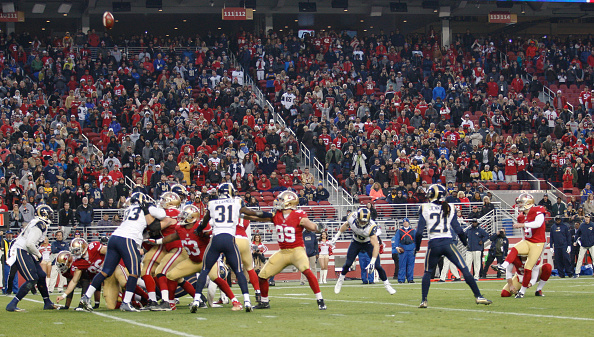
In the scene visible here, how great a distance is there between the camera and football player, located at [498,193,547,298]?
13234mm

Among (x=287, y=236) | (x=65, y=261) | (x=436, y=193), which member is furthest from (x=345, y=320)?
(x=65, y=261)

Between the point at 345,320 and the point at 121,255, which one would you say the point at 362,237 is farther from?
the point at 345,320

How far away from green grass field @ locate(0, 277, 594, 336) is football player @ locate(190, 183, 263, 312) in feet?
1.34

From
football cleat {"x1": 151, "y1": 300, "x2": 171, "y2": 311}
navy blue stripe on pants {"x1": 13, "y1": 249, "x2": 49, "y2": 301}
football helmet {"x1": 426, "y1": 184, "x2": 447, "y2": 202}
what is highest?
football helmet {"x1": 426, "y1": 184, "x2": 447, "y2": 202}

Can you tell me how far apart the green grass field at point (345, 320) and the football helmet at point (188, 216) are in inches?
51.2

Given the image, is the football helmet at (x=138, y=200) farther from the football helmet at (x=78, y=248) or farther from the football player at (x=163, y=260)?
the football helmet at (x=78, y=248)

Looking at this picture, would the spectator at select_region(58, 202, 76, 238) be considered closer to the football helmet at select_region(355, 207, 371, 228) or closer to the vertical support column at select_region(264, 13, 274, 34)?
the football helmet at select_region(355, 207, 371, 228)

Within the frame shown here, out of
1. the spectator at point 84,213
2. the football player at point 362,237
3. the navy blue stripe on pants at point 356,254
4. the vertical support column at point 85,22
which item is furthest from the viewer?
the vertical support column at point 85,22

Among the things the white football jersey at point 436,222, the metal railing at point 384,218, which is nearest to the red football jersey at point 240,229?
the white football jersey at point 436,222

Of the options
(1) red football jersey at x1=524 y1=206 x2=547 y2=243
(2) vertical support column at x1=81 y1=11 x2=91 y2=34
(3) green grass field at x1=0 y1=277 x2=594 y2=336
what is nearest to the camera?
(3) green grass field at x1=0 y1=277 x2=594 y2=336

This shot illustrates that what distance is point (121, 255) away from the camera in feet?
37.9

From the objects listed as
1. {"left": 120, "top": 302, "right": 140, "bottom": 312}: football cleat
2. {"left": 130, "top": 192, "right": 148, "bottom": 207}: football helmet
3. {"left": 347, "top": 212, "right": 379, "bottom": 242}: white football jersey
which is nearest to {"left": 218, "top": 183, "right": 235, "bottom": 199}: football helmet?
{"left": 130, "top": 192, "right": 148, "bottom": 207}: football helmet

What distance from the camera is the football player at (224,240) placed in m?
11.2

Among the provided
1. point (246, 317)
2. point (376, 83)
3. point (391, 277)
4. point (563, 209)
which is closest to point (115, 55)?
point (376, 83)
